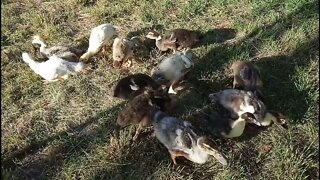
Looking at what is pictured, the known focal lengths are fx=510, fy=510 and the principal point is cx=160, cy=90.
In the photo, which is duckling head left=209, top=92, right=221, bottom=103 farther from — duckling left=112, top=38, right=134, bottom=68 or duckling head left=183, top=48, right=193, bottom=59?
duckling left=112, top=38, right=134, bottom=68

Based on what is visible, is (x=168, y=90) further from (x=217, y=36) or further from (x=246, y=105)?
(x=217, y=36)

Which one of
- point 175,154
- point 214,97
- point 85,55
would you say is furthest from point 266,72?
point 85,55

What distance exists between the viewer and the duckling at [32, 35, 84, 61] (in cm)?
530

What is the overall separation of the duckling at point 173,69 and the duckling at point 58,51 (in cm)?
93

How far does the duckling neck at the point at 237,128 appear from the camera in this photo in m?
4.39

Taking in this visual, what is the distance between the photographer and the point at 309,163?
435cm

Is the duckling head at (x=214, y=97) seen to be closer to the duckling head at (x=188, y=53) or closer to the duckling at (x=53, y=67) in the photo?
the duckling head at (x=188, y=53)

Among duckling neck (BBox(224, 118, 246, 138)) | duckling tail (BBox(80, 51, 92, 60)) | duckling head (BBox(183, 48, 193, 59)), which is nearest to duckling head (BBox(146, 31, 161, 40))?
duckling head (BBox(183, 48, 193, 59))

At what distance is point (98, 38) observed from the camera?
5.30 meters

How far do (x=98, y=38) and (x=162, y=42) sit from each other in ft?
2.21

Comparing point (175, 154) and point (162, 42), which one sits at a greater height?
point (162, 42)

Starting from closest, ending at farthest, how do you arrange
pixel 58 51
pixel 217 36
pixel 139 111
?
pixel 139 111
pixel 58 51
pixel 217 36

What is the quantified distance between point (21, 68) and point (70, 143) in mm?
1262

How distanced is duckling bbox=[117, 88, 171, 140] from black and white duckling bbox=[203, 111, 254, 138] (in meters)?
0.51
